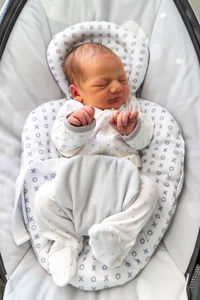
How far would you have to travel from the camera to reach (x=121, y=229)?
1.10m

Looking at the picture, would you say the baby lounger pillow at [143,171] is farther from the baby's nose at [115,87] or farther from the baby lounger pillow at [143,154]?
the baby's nose at [115,87]

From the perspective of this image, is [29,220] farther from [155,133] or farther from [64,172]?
[155,133]

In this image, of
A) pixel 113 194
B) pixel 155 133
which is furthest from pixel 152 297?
pixel 155 133

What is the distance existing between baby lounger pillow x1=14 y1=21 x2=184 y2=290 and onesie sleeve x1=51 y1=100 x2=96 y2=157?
55mm

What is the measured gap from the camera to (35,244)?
118cm

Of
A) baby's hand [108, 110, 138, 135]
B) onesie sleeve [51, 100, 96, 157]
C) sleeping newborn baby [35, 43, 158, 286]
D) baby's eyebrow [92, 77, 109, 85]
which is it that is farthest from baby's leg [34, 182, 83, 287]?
baby's eyebrow [92, 77, 109, 85]

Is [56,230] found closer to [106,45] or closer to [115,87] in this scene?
[115,87]

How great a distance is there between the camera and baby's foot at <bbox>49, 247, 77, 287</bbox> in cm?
107

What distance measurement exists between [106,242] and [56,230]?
0.16 m

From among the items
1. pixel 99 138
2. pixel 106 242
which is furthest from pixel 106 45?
pixel 106 242

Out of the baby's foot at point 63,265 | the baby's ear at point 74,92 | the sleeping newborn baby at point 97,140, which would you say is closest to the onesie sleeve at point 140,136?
the sleeping newborn baby at point 97,140

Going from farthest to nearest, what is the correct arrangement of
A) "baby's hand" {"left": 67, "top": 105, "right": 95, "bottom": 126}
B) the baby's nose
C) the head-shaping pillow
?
1. the head-shaping pillow
2. the baby's nose
3. "baby's hand" {"left": 67, "top": 105, "right": 95, "bottom": 126}

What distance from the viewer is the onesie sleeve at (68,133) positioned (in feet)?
3.87

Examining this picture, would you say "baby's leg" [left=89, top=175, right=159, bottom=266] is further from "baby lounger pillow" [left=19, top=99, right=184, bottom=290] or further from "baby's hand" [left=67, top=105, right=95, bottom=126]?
"baby's hand" [left=67, top=105, right=95, bottom=126]
